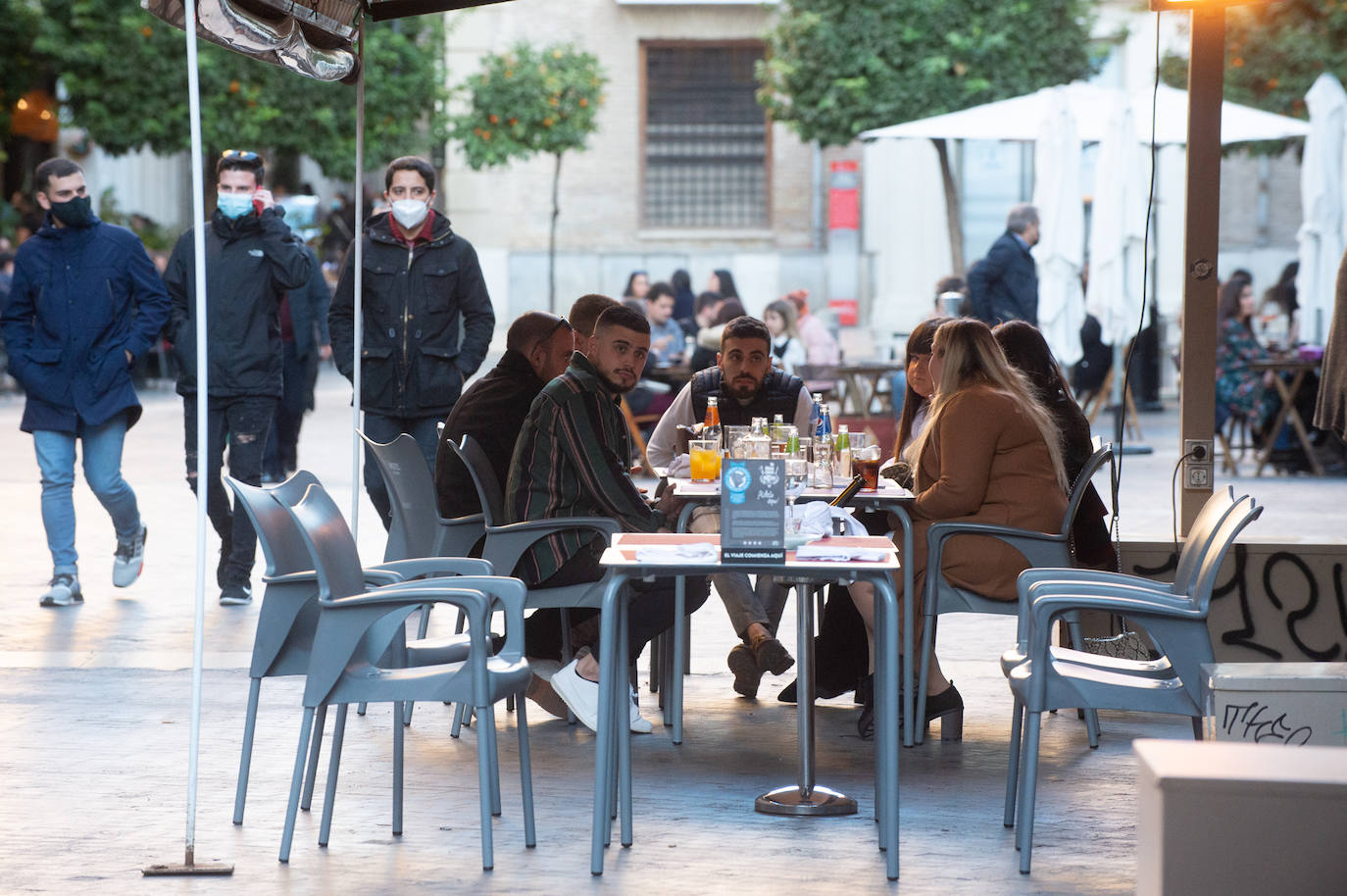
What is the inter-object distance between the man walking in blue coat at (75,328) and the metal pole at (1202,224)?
4703 mm

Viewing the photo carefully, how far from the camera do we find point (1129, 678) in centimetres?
473

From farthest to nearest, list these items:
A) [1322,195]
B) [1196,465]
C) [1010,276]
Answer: [1322,195] → [1010,276] → [1196,465]

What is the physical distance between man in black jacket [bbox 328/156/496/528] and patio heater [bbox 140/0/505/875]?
0.78 m

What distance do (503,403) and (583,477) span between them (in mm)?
847

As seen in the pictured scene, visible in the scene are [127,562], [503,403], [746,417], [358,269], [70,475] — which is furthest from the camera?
[127,562]

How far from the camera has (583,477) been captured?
5785mm

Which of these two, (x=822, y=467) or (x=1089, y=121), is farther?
(x=1089, y=121)

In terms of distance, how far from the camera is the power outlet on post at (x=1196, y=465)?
271 inches

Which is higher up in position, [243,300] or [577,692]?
[243,300]

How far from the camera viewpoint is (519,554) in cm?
580

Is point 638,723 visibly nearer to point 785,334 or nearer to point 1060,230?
point 785,334

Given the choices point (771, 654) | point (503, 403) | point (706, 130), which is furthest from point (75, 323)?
point (706, 130)

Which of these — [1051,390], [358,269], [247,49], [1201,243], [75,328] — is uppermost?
[247,49]

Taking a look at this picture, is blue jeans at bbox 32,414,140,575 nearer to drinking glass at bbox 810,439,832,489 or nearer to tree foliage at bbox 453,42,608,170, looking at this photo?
drinking glass at bbox 810,439,832,489
